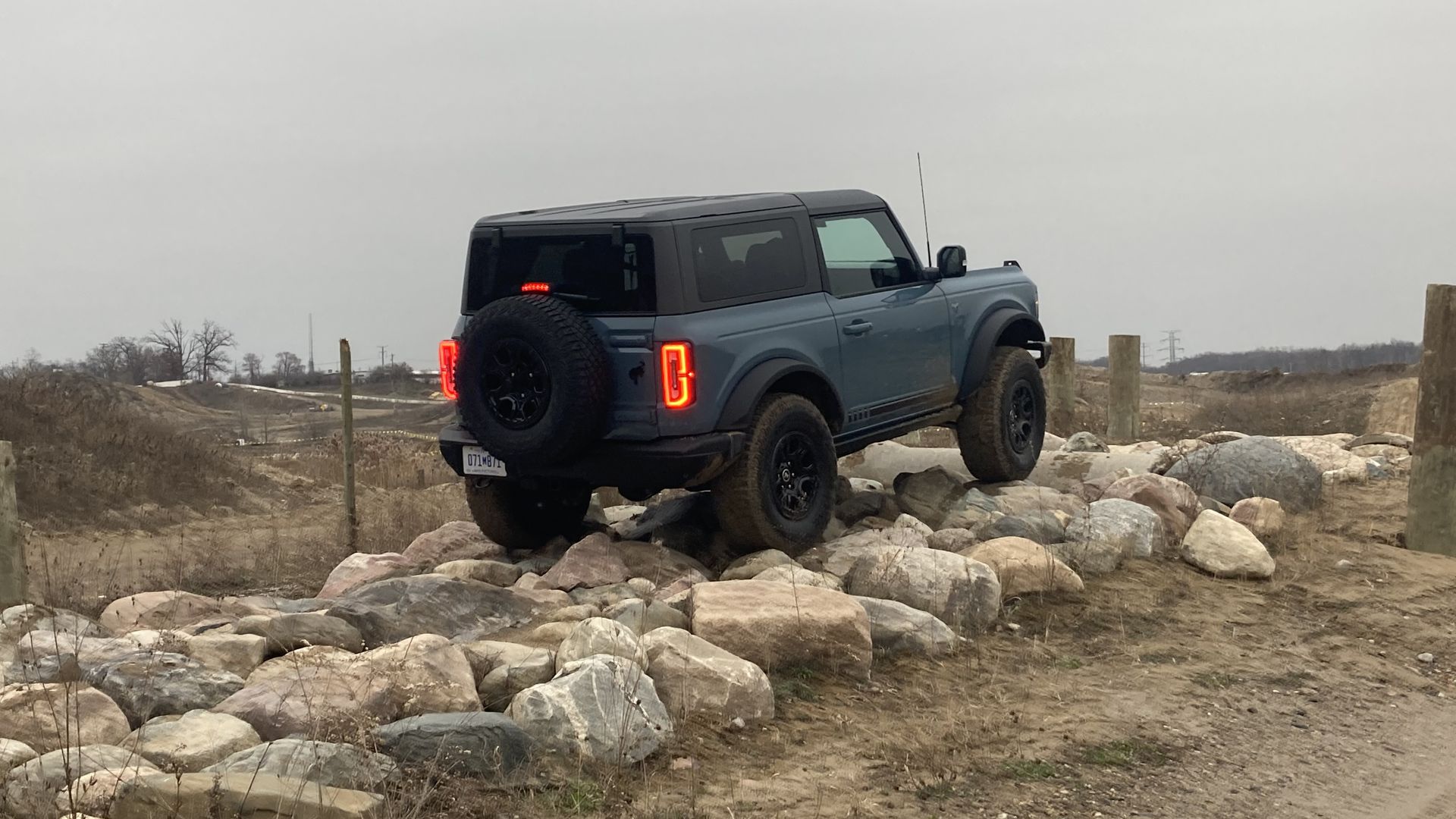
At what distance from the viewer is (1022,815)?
5.51 metres

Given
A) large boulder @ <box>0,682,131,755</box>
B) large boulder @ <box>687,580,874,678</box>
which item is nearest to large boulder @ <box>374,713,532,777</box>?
large boulder @ <box>0,682,131,755</box>

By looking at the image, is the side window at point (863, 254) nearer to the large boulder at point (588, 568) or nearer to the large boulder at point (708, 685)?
the large boulder at point (588, 568)

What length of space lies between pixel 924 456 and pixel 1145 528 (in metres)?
3.08

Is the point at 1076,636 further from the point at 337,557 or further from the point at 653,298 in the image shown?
the point at 337,557

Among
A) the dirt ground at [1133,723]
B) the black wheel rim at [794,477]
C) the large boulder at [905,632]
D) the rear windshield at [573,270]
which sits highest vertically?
the rear windshield at [573,270]

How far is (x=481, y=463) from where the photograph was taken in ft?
30.9

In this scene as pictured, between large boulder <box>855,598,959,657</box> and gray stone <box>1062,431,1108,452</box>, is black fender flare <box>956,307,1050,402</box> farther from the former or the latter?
large boulder <box>855,598,959,657</box>

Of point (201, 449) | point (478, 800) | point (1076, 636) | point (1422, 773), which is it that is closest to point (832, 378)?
point (1076, 636)

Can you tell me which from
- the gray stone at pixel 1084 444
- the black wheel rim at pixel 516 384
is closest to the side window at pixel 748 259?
the black wheel rim at pixel 516 384

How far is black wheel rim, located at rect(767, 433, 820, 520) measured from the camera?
9227mm

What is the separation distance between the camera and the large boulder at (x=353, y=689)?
5.71 meters

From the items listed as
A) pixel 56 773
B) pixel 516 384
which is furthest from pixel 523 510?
pixel 56 773

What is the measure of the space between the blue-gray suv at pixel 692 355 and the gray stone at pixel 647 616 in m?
1.30

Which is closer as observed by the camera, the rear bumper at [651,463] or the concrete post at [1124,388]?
the rear bumper at [651,463]
